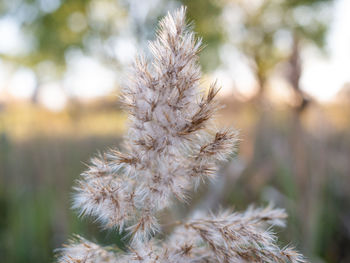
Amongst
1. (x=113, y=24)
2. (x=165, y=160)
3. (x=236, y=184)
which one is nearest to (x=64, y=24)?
(x=113, y=24)

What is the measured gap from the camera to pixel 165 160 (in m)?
0.48

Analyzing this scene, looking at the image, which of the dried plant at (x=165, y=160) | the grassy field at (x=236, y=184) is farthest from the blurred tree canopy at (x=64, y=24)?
the dried plant at (x=165, y=160)

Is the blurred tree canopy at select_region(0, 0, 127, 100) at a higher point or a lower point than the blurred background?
higher

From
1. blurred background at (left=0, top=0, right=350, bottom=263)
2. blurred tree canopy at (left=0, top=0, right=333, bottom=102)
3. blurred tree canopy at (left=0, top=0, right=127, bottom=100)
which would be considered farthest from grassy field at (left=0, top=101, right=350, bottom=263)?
blurred tree canopy at (left=0, top=0, right=127, bottom=100)

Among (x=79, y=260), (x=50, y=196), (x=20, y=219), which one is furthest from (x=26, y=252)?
(x=79, y=260)

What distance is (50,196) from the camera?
2.17m

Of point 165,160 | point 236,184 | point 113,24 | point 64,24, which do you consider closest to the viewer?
point 165,160

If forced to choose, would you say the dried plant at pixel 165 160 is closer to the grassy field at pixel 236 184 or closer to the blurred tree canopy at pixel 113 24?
the grassy field at pixel 236 184

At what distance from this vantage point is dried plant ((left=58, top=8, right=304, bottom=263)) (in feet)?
1.52

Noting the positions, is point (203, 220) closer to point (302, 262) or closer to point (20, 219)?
point (302, 262)

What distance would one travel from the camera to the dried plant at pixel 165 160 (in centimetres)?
46

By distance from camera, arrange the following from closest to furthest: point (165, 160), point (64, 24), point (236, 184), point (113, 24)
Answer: point (165, 160), point (236, 184), point (113, 24), point (64, 24)

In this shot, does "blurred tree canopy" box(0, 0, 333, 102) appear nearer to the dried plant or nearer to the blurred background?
the blurred background

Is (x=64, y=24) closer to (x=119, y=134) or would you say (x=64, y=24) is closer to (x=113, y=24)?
(x=113, y=24)
